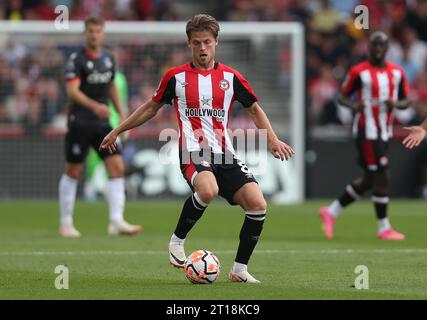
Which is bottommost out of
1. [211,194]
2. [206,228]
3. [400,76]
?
[206,228]

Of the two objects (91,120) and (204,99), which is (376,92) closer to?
(91,120)

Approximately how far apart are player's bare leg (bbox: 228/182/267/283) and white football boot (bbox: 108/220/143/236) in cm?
493

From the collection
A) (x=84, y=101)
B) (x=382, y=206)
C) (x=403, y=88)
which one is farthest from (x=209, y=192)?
(x=403, y=88)

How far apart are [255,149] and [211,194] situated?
11870 mm

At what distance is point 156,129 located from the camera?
21.0m

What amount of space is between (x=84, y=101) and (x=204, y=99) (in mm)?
4713

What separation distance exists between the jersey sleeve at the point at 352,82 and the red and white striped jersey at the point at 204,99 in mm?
4905

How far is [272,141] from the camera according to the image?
8.89 m

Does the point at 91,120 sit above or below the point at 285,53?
below

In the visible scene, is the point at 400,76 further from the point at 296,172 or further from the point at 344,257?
the point at 296,172

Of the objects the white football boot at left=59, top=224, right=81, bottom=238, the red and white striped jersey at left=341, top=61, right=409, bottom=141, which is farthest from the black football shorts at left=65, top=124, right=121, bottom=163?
the red and white striped jersey at left=341, top=61, right=409, bottom=141
